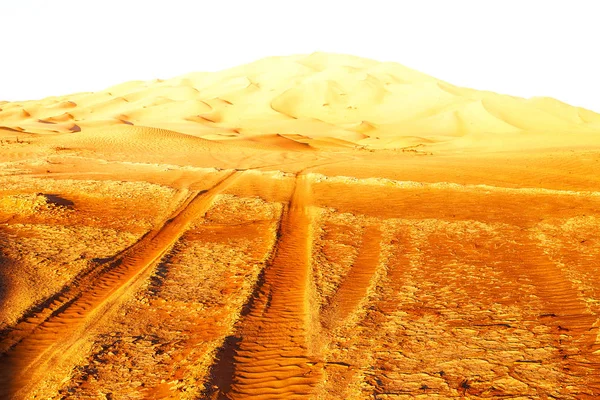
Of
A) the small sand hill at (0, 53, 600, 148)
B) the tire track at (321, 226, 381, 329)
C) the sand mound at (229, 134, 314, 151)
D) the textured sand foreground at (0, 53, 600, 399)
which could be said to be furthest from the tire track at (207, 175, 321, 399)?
the small sand hill at (0, 53, 600, 148)

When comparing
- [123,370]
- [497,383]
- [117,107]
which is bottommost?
[123,370]

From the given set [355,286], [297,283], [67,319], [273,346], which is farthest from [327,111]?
[273,346]

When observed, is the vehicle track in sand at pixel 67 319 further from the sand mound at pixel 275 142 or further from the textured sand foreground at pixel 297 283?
the sand mound at pixel 275 142

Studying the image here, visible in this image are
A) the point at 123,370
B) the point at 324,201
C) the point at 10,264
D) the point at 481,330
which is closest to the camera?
the point at 123,370

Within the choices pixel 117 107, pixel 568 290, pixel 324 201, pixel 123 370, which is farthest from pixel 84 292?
pixel 117 107

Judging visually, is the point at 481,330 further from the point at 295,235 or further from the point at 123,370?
the point at 295,235

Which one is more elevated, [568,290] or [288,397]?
[568,290]

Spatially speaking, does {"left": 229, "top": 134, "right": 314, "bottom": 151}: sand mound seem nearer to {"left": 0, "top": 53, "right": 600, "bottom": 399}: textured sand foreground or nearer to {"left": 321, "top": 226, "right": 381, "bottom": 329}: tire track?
{"left": 0, "top": 53, "right": 600, "bottom": 399}: textured sand foreground
